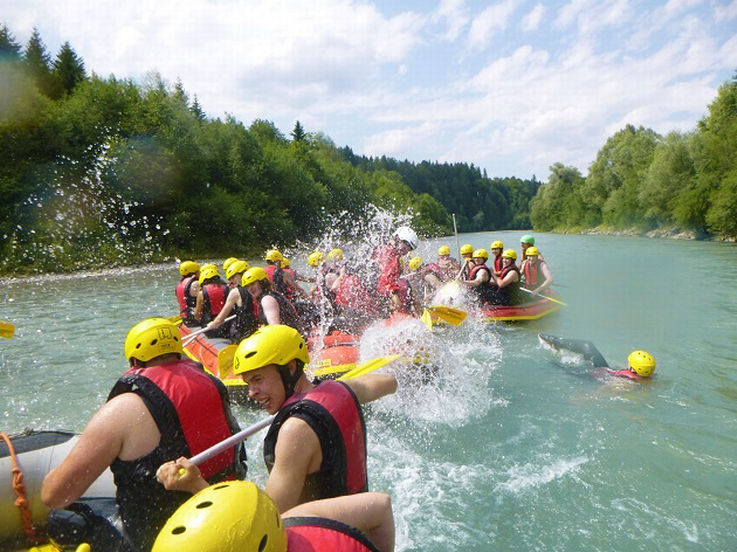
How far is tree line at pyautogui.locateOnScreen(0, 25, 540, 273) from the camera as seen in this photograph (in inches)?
971

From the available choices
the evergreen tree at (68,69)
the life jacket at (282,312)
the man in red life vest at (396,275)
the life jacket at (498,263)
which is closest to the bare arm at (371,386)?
the life jacket at (282,312)

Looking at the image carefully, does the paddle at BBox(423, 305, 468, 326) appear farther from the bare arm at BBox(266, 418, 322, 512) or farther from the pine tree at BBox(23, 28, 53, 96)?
the pine tree at BBox(23, 28, 53, 96)

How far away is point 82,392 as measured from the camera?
7.62 metres

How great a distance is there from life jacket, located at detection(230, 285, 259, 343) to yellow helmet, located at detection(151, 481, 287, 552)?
5.35 m

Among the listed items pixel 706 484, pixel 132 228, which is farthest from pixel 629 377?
pixel 132 228

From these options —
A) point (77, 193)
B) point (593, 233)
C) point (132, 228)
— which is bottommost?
point (593, 233)

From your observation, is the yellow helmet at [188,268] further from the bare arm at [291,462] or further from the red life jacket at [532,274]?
the red life jacket at [532,274]

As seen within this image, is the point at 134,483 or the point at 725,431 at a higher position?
the point at 134,483

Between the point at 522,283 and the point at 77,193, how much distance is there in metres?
26.0

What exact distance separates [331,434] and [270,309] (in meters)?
4.12

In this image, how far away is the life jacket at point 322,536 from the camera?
5.31 ft

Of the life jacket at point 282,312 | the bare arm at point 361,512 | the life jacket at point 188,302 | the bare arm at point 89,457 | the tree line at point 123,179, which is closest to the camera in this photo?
the bare arm at point 361,512

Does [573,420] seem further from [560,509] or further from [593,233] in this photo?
[593,233]

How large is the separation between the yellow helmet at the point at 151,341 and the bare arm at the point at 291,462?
3.79 ft
